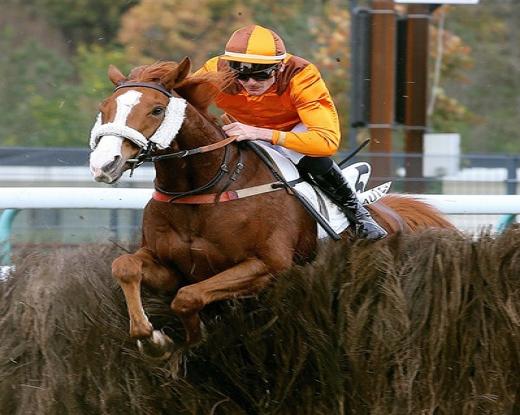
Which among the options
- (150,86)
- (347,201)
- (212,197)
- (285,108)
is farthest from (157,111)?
(347,201)

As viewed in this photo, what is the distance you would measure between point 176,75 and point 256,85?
0.47 meters

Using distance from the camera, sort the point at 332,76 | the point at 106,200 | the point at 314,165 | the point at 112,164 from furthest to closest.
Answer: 1. the point at 332,76
2. the point at 106,200
3. the point at 314,165
4. the point at 112,164

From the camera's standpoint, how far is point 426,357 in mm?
4676

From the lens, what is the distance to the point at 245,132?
4.88m

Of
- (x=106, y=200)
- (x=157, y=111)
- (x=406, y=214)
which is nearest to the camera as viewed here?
(x=157, y=111)

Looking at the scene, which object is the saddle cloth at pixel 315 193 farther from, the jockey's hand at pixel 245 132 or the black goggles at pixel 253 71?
the black goggles at pixel 253 71

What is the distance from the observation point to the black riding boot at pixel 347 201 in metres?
5.19

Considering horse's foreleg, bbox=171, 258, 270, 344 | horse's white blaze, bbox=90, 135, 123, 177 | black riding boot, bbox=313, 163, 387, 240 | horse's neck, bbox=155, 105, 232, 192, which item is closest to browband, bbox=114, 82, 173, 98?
horse's neck, bbox=155, 105, 232, 192

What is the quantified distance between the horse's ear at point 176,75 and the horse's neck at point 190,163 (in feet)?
0.41

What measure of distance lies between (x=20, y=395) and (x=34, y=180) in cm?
435

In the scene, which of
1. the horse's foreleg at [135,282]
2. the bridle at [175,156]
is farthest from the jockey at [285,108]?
the horse's foreleg at [135,282]

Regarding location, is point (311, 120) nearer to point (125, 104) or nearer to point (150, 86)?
point (150, 86)

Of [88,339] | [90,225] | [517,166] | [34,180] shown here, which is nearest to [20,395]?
[88,339]

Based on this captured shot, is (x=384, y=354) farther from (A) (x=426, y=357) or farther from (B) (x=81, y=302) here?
(B) (x=81, y=302)
